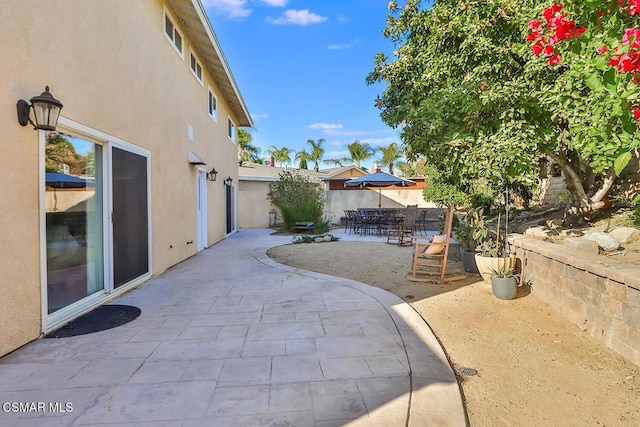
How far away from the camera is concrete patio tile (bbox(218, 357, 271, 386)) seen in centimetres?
265

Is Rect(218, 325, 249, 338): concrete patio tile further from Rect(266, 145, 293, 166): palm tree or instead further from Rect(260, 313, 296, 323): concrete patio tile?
Rect(266, 145, 293, 166): palm tree

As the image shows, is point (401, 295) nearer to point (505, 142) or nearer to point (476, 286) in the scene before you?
point (476, 286)

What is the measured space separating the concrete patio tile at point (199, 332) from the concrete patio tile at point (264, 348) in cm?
47

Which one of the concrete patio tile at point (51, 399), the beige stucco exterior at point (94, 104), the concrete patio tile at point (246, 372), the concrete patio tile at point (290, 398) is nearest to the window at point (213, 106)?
the beige stucco exterior at point (94, 104)

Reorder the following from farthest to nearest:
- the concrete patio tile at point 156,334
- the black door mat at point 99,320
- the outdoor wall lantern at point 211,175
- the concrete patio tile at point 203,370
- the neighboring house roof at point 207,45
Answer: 1. the outdoor wall lantern at point 211,175
2. the neighboring house roof at point 207,45
3. the black door mat at point 99,320
4. the concrete patio tile at point 156,334
5. the concrete patio tile at point 203,370

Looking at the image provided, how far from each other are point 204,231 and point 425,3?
7.62 m

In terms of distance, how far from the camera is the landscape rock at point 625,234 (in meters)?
4.62

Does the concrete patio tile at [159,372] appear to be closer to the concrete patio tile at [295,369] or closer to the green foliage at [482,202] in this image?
the concrete patio tile at [295,369]

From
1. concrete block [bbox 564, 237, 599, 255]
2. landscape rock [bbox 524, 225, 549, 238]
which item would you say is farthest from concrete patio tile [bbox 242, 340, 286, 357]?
landscape rock [bbox 524, 225, 549, 238]

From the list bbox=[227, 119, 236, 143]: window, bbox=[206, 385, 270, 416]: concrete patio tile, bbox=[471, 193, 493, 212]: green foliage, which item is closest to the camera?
bbox=[206, 385, 270, 416]: concrete patio tile

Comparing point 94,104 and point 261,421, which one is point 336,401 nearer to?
point 261,421

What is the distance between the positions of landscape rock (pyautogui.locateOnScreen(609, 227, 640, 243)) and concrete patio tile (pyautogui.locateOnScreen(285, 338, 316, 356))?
4.37 meters

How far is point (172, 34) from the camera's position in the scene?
24.6 feet

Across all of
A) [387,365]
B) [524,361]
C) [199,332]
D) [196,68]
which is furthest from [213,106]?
[524,361]
